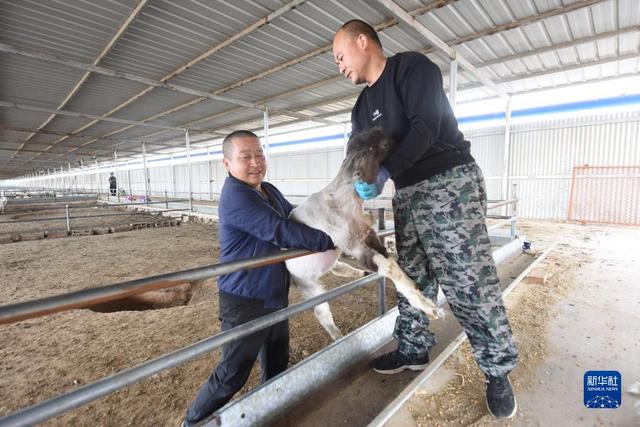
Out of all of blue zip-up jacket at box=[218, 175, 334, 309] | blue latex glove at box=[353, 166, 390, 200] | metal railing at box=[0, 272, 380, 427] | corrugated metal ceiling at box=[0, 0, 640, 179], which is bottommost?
metal railing at box=[0, 272, 380, 427]

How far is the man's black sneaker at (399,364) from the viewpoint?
2.24m

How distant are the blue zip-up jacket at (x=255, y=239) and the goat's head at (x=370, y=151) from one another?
17.0 inches

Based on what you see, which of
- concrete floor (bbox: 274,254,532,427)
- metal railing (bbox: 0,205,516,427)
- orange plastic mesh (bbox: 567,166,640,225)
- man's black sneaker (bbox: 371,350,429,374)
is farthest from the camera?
orange plastic mesh (bbox: 567,166,640,225)

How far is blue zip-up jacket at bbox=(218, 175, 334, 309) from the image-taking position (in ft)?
5.28

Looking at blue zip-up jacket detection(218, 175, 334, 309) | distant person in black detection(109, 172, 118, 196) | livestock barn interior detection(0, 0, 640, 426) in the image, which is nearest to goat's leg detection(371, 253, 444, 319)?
livestock barn interior detection(0, 0, 640, 426)

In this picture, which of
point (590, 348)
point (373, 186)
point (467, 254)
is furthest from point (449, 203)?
point (590, 348)

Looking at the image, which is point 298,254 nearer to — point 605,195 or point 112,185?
point 605,195

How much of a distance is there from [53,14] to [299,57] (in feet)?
13.4

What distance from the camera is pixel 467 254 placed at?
1.79 meters

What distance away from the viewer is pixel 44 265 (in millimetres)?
6707

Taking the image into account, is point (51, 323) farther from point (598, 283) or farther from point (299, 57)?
point (598, 283)

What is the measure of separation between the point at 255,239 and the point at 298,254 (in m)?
0.42

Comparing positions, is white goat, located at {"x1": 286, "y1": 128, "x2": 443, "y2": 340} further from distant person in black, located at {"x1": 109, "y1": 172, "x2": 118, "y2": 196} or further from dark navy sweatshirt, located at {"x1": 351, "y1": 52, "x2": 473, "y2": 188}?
distant person in black, located at {"x1": 109, "y1": 172, "x2": 118, "y2": 196}

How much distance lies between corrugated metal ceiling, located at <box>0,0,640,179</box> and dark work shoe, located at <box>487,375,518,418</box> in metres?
4.72
